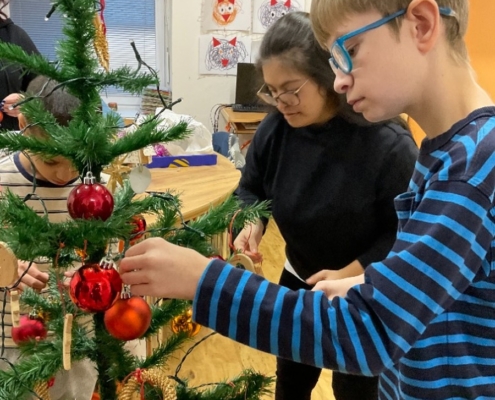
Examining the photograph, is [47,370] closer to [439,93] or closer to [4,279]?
[4,279]

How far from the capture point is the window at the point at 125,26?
3.71m

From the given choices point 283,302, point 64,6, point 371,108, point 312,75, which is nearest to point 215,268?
point 283,302

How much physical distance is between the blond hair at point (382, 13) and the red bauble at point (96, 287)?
40 centimetres

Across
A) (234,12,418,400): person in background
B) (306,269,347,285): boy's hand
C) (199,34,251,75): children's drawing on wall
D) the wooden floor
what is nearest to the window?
(199,34,251,75): children's drawing on wall

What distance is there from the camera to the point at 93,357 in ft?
2.59

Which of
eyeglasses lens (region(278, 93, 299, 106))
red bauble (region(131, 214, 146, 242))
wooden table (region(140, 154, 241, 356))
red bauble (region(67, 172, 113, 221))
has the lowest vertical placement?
wooden table (region(140, 154, 241, 356))

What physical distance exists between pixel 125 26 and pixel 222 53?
2.51 ft

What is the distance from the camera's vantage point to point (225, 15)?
12.3 ft

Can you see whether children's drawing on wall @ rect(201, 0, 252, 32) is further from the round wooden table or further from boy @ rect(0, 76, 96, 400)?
boy @ rect(0, 76, 96, 400)

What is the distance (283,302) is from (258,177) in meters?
0.82

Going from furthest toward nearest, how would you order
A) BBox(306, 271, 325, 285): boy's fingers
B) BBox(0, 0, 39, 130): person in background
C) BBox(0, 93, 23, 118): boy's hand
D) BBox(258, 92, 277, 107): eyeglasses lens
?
BBox(0, 0, 39, 130): person in background < BBox(258, 92, 277, 107): eyeglasses lens < BBox(306, 271, 325, 285): boy's fingers < BBox(0, 93, 23, 118): boy's hand

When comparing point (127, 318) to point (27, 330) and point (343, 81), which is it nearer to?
point (27, 330)

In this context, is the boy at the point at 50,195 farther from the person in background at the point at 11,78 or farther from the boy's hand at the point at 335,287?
the boy's hand at the point at 335,287

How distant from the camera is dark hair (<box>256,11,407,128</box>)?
1.17m
